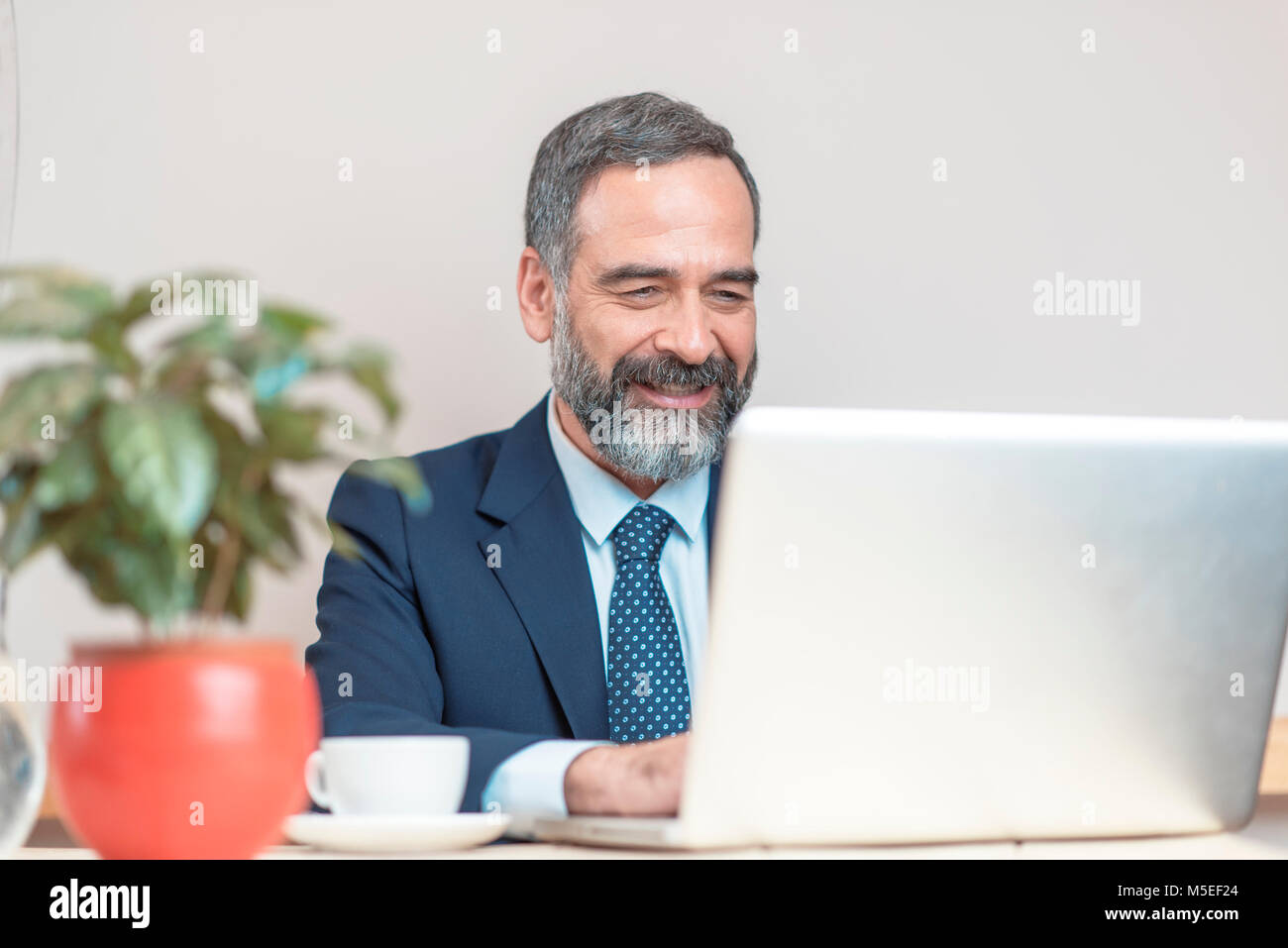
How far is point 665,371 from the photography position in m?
2.23

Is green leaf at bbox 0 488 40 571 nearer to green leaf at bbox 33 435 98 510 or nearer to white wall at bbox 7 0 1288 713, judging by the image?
green leaf at bbox 33 435 98 510

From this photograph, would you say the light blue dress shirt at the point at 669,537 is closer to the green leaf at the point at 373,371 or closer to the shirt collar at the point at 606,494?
the shirt collar at the point at 606,494

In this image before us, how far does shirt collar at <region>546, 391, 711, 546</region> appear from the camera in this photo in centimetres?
209

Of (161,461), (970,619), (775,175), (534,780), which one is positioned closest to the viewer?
(161,461)

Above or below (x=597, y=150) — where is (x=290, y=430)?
below

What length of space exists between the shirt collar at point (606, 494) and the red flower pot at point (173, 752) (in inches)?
50.4

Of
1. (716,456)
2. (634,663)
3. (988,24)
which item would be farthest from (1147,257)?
(634,663)

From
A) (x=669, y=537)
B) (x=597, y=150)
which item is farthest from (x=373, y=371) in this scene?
(x=597, y=150)

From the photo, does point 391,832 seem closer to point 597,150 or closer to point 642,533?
point 642,533

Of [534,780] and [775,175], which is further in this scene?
[775,175]

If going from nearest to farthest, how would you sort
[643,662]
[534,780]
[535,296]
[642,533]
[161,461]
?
[161,461] → [534,780] → [643,662] → [642,533] → [535,296]

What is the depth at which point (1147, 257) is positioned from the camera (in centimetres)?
276

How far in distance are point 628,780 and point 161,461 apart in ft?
1.82

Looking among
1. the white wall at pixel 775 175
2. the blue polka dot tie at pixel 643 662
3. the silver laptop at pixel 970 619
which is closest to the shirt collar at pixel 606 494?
the blue polka dot tie at pixel 643 662
